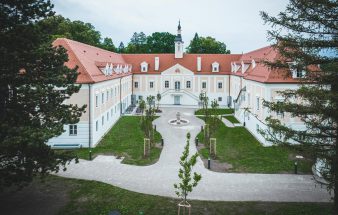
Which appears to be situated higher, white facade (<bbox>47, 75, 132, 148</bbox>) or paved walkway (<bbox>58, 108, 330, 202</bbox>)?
white facade (<bbox>47, 75, 132, 148</bbox>)

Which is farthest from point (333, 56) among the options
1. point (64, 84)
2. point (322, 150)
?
point (64, 84)

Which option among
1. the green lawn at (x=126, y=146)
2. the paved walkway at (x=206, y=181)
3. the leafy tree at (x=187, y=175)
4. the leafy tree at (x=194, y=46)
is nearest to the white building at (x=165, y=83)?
the green lawn at (x=126, y=146)

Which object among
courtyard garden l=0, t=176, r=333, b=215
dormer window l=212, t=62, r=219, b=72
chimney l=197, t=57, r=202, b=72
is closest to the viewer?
courtyard garden l=0, t=176, r=333, b=215

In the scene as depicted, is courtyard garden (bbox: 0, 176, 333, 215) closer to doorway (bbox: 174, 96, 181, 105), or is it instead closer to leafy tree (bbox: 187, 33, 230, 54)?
doorway (bbox: 174, 96, 181, 105)

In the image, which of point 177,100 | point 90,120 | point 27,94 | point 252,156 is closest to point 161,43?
point 177,100

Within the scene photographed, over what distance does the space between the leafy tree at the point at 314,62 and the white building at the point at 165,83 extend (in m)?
14.1

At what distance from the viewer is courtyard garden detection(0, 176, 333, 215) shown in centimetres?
1412

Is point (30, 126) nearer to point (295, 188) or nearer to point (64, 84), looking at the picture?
point (64, 84)

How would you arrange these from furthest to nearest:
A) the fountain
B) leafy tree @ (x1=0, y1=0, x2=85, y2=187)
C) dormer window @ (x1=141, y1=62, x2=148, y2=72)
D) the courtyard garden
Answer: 1. dormer window @ (x1=141, y1=62, x2=148, y2=72)
2. the fountain
3. the courtyard garden
4. leafy tree @ (x1=0, y1=0, x2=85, y2=187)

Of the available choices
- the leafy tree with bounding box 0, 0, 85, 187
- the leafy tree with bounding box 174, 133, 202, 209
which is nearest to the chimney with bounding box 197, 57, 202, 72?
the leafy tree with bounding box 0, 0, 85, 187

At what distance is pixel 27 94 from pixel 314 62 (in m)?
11.5

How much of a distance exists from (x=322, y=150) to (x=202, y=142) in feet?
54.5

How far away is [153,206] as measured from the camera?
48.3ft

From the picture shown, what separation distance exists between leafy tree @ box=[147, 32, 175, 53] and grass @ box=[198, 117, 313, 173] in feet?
158
